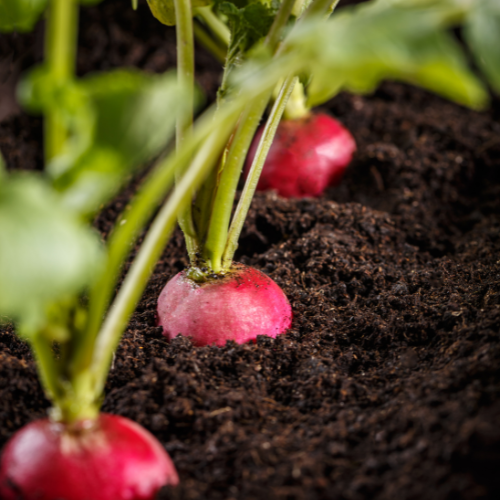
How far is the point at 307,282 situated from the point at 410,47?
2.58 feet

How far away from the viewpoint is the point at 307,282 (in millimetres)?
1254

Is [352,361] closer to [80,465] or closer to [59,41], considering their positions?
[80,465]

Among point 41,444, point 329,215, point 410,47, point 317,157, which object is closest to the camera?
point 410,47

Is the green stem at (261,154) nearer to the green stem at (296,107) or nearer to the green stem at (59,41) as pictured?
the green stem at (59,41)

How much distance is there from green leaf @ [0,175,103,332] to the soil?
1.00 feet

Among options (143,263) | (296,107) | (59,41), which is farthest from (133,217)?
(296,107)

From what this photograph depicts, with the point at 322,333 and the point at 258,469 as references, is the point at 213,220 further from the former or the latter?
the point at 258,469

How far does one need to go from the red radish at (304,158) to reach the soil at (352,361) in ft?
0.21

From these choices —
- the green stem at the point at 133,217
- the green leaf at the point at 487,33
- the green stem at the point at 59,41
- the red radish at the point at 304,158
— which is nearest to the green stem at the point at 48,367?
the green stem at the point at 133,217

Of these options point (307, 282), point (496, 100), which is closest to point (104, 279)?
point (307, 282)

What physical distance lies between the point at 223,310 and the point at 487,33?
1.98 ft

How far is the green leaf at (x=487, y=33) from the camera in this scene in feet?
1.78

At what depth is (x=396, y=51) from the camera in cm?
50

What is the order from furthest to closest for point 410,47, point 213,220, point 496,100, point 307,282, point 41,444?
point 496,100, point 307,282, point 213,220, point 41,444, point 410,47
